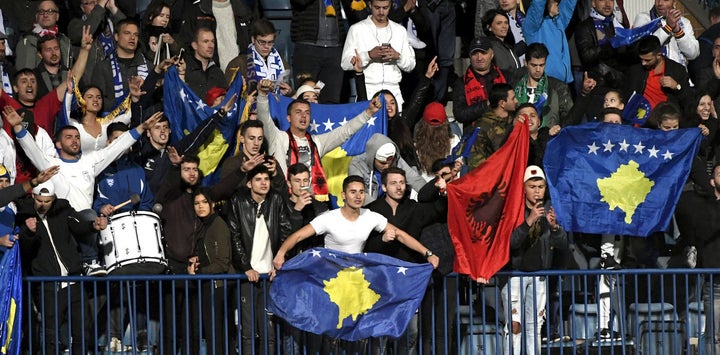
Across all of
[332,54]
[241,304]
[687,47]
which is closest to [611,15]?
[687,47]

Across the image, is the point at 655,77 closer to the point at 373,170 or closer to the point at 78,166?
the point at 373,170

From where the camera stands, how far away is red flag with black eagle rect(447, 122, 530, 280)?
58.9 feet

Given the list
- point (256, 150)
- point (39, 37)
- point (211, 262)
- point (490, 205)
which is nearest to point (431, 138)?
point (256, 150)

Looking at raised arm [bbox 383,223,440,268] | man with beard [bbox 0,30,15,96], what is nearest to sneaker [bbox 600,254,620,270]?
raised arm [bbox 383,223,440,268]

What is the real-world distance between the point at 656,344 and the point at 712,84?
5343 mm

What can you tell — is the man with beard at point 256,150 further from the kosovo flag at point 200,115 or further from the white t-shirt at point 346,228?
the white t-shirt at point 346,228

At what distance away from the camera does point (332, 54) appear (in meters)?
22.5

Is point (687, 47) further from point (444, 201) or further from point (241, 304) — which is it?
point (241, 304)

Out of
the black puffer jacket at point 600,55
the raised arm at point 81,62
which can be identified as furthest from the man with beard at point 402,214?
the black puffer jacket at point 600,55

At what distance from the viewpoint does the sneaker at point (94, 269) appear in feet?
59.1

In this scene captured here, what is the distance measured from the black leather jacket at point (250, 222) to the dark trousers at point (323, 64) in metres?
4.46

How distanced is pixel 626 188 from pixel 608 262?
2.58ft

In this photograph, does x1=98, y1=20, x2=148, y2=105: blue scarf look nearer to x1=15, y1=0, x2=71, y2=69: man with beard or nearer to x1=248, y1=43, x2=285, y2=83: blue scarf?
x1=15, y1=0, x2=71, y2=69: man with beard

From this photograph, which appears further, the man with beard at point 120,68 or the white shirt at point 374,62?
the white shirt at point 374,62
